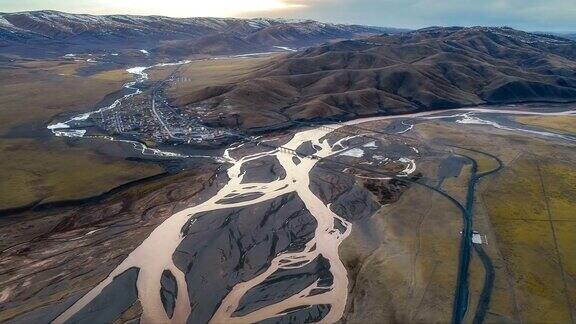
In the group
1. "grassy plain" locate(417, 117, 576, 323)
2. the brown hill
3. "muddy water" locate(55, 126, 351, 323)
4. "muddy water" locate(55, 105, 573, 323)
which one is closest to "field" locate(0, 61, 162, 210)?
"muddy water" locate(55, 126, 351, 323)

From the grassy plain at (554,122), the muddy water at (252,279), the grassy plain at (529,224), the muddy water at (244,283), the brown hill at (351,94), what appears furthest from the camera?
the brown hill at (351,94)

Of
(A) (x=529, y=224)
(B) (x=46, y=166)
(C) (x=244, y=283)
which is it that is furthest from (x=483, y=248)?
(B) (x=46, y=166)

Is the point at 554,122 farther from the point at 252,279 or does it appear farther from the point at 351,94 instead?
the point at 252,279

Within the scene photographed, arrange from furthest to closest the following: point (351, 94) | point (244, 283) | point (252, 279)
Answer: point (351, 94) → point (252, 279) → point (244, 283)

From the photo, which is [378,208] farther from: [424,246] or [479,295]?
[479,295]

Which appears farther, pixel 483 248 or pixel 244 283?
pixel 483 248

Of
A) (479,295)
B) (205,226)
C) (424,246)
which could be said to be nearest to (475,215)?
(424,246)

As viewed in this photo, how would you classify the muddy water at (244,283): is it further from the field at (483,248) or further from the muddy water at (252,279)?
the field at (483,248)

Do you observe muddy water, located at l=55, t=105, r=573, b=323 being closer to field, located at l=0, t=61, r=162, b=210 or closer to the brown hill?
field, located at l=0, t=61, r=162, b=210

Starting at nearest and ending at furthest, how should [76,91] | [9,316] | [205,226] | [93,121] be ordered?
1. [9,316]
2. [205,226]
3. [93,121]
4. [76,91]

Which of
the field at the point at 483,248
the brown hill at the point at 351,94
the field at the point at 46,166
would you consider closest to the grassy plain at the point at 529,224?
the field at the point at 483,248

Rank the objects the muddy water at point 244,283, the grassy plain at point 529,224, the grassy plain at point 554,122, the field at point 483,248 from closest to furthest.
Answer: the field at point 483,248
the grassy plain at point 529,224
the muddy water at point 244,283
the grassy plain at point 554,122
